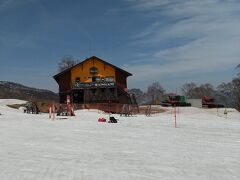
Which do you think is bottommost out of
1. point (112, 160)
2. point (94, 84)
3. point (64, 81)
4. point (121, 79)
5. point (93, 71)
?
point (112, 160)

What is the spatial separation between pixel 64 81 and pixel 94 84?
10.4 meters

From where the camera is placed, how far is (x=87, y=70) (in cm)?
7244

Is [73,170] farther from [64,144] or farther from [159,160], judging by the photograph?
[64,144]

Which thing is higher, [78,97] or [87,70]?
[87,70]

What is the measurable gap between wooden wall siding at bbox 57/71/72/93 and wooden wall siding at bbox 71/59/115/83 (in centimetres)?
79

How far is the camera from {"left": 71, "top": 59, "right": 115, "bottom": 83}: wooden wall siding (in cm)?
7219

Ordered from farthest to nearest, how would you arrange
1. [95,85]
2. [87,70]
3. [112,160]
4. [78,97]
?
[87,70]
[78,97]
[95,85]
[112,160]

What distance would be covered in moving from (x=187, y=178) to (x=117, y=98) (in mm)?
55385

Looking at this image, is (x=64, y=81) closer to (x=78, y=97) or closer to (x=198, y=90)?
(x=78, y=97)

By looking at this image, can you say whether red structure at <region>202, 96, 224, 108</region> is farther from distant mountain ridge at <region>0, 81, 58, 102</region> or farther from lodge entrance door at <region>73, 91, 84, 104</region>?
distant mountain ridge at <region>0, 81, 58, 102</region>

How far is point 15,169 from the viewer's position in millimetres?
8945

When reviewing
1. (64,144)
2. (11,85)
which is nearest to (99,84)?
(64,144)

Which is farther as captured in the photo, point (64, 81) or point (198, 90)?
point (198, 90)

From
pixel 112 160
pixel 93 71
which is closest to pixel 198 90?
pixel 93 71
